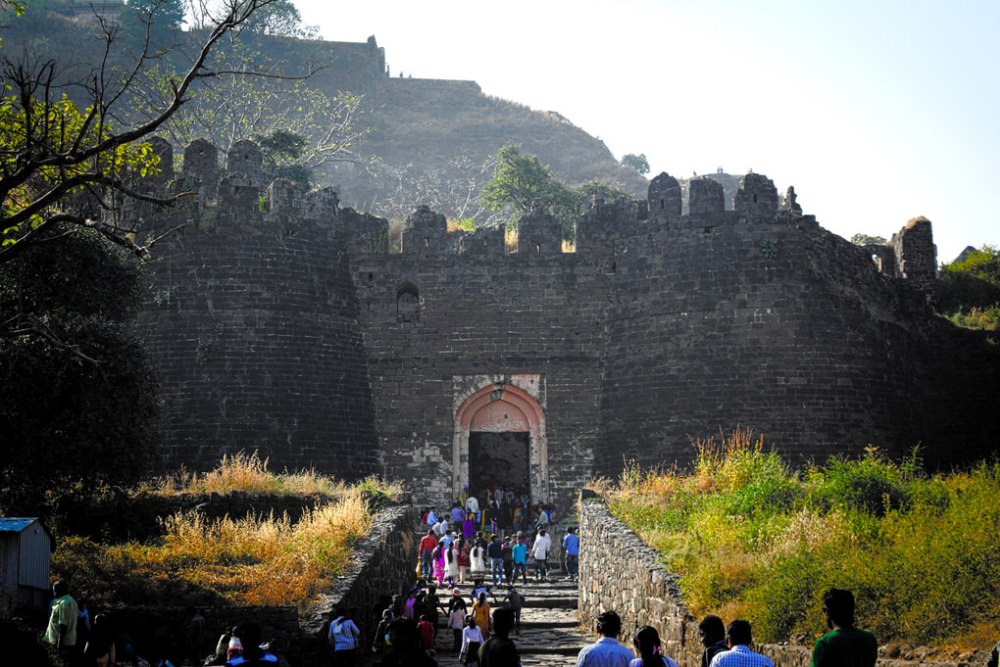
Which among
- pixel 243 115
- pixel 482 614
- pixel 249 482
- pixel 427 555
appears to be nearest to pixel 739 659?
pixel 482 614

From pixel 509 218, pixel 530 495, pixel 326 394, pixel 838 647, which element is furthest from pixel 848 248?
pixel 509 218

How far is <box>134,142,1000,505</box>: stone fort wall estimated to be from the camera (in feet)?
84.8

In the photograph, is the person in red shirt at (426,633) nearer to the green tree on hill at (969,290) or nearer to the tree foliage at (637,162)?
the green tree on hill at (969,290)

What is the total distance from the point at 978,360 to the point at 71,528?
20125mm

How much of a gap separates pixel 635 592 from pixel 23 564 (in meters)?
7.10

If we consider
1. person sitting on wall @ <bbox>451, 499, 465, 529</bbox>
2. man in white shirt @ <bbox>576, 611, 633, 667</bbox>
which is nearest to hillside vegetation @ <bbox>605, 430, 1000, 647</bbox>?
man in white shirt @ <bbox>576, 611, 633, 667</bbox>

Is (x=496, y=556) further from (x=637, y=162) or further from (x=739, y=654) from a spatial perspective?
(x=637, y=162)

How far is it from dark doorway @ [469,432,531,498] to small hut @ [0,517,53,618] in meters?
17.1

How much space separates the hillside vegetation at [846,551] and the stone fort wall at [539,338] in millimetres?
7549

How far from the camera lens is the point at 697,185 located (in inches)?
1079

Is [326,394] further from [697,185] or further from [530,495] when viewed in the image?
[697,185]

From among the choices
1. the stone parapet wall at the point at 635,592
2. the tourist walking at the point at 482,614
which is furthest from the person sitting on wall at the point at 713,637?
the tourist walking at the point at 482,614

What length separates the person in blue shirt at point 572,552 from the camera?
76.1 feet

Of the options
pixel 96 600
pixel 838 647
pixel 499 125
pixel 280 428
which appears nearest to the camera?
pixel 838 647
